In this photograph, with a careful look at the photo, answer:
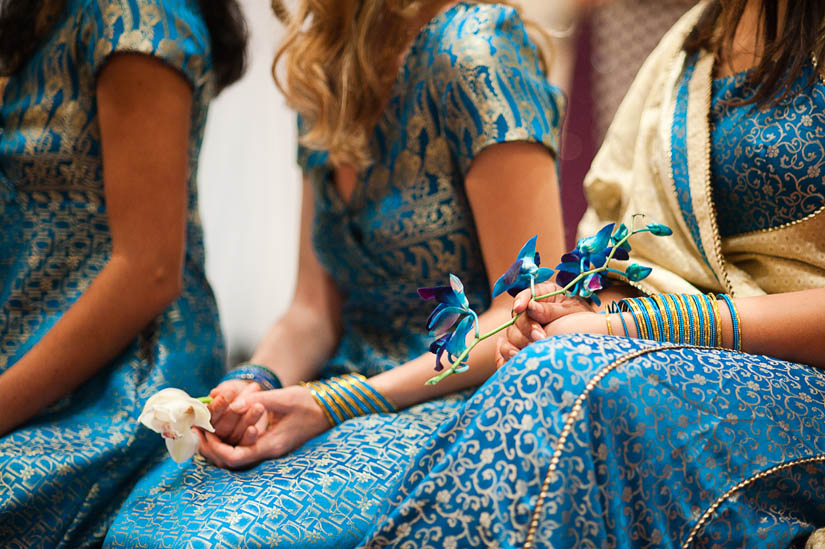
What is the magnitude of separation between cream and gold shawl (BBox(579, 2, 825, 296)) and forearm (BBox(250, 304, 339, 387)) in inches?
17.9

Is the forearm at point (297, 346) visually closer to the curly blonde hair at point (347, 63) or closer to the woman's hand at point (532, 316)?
the curly blonde hair at point (347, 63)

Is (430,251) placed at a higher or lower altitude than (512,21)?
lower

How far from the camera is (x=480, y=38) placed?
3.42 ft

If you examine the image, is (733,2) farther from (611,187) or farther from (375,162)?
(375,162)

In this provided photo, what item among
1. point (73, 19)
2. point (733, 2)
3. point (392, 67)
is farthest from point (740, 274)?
point (73, 19)

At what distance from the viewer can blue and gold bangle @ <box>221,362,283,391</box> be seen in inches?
42.5

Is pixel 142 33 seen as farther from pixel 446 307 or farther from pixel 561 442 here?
pixel 561 442

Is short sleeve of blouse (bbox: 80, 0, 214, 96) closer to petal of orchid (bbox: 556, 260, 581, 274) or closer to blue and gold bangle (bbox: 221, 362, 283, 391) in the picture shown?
blue and gold bangle (bbox: 221, 362, 283, 391)

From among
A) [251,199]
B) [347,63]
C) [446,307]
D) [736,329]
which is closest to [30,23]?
[347,63]

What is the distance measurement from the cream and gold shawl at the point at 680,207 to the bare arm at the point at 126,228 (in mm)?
582

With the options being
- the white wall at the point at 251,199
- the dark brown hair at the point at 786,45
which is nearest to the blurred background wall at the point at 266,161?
the white wall at the point at 251,199

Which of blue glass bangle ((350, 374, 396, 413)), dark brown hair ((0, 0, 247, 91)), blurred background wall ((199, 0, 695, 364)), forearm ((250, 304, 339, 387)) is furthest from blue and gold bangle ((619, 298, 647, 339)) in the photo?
blurred background wall ((199, 0, 695, 364))

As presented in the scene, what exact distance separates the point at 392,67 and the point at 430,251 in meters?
0.29

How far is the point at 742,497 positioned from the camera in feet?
2.15
